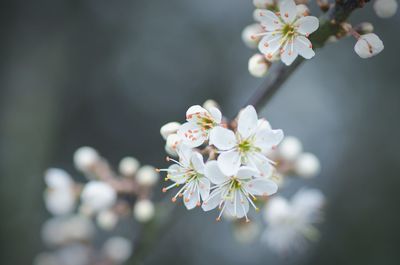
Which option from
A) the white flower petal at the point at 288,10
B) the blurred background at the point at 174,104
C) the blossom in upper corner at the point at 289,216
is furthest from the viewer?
the blurred background at the point at 174,104

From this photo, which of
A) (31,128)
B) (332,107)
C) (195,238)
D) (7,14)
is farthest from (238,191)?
(332,107)

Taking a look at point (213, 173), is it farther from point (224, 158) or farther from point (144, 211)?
point (144, 211)

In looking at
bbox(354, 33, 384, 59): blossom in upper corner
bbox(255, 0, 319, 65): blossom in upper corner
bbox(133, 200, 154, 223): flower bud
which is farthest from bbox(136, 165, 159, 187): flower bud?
bbox(354, 33, 384, 59): blossom in upper corner

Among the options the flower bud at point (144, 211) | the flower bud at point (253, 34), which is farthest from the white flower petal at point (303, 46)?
the flower bud at point (144, 211)

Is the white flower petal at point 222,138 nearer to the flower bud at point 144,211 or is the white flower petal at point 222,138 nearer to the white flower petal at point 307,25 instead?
the white flower petal at point 307,25

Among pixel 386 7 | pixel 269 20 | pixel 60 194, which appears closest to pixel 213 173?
pixel 269 20

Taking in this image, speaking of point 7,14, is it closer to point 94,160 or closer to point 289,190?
point 94,160

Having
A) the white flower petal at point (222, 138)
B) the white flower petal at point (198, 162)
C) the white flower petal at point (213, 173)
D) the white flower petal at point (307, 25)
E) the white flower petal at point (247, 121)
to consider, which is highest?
the white flower petal at point (307, 25)
